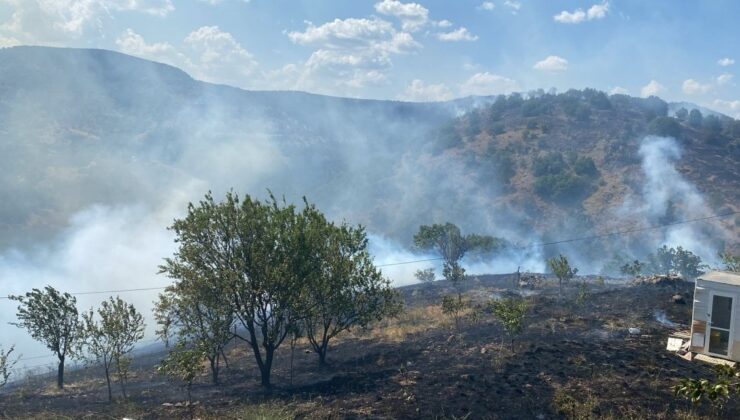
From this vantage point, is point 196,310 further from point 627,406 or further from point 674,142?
point 674,142

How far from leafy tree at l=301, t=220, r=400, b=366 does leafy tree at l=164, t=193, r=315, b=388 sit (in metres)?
1.27

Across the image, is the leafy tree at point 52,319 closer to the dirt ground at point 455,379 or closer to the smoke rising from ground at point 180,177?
the dirt ground at point 455,379

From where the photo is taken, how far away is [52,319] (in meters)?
27.7

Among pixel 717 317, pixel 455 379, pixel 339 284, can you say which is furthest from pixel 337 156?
pixel 717 317

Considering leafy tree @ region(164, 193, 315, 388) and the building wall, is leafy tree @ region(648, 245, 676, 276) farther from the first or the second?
leafy tree @ region(164, 193, 315, 388)

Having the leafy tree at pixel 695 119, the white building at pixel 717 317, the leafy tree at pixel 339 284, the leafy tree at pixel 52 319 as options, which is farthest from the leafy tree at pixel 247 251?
the leafy tree at pixel 695 119

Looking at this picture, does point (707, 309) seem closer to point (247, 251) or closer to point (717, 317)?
point (717, 317)

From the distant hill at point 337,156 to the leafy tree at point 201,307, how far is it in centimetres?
6912

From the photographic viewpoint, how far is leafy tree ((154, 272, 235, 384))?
68.5 ft

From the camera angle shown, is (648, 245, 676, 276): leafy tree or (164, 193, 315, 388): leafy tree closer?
(164, 193, 315, 388): leafy tree

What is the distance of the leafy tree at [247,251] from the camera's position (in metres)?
20.8

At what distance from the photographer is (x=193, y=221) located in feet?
67.5

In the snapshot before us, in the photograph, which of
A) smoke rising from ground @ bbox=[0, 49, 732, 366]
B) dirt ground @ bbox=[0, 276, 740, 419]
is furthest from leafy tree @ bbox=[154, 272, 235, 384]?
smoke rising from ground @ bbox=[0, 49, 732, 366]

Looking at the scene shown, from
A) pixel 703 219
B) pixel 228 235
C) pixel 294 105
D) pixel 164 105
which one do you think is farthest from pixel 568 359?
pixel 294 105
